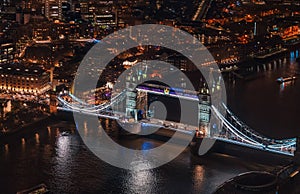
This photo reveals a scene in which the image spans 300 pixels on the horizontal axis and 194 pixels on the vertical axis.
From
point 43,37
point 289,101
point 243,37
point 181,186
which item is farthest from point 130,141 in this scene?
point 243,37

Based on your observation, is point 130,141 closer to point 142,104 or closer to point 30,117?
point 142,104

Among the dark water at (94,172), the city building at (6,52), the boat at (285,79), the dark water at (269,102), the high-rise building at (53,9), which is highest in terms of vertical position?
the high-rise building at (53,9)

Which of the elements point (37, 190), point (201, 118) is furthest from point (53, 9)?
point (37, 190)

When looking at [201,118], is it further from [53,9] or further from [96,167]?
[53,9]

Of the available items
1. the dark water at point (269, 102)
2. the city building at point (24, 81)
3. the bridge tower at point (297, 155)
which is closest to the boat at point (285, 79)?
the dark water at point (269, 102)

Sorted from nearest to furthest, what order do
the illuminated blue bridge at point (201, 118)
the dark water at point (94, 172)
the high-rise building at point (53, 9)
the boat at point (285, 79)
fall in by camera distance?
the dark water at point (94, 172) < the illuminated blue bridge at point (201, 118) < the boat at point (285, 79) < the high-rise building at point (53, 9)

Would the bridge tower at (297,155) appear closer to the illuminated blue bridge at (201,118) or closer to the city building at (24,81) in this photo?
the illuminated blue bridge at (201,118)
